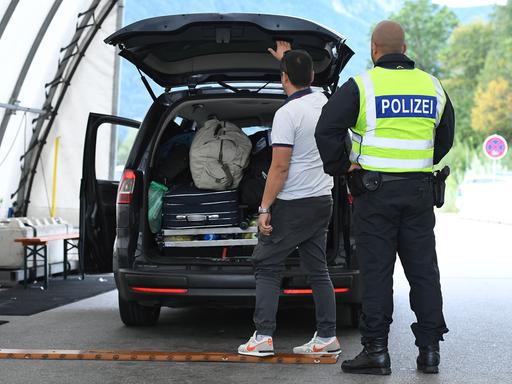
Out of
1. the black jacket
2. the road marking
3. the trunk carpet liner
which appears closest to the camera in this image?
the black jacket

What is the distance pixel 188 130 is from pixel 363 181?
2800mm

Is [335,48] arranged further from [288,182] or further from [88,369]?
[88,369]

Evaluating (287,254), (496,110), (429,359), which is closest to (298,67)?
(287,254)

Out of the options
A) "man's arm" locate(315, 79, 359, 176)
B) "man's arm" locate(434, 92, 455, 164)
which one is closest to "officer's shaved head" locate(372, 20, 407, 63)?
"man's arm" locate(315, 79, 359, 176)

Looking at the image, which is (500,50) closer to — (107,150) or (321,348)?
(107,150)

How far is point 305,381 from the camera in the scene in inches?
200

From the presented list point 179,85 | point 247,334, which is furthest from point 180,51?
point 247,334

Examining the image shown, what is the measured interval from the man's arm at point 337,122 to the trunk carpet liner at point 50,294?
390 cm

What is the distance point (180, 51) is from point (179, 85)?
449mm

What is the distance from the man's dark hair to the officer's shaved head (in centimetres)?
55

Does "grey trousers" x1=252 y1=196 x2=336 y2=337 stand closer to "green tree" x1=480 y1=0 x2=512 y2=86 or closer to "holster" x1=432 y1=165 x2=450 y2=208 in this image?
"holster" x1=432 y1=165 x2=450 y2=208

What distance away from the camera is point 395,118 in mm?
5230

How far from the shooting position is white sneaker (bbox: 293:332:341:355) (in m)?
5.86

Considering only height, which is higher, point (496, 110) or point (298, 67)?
point (298, 67)
